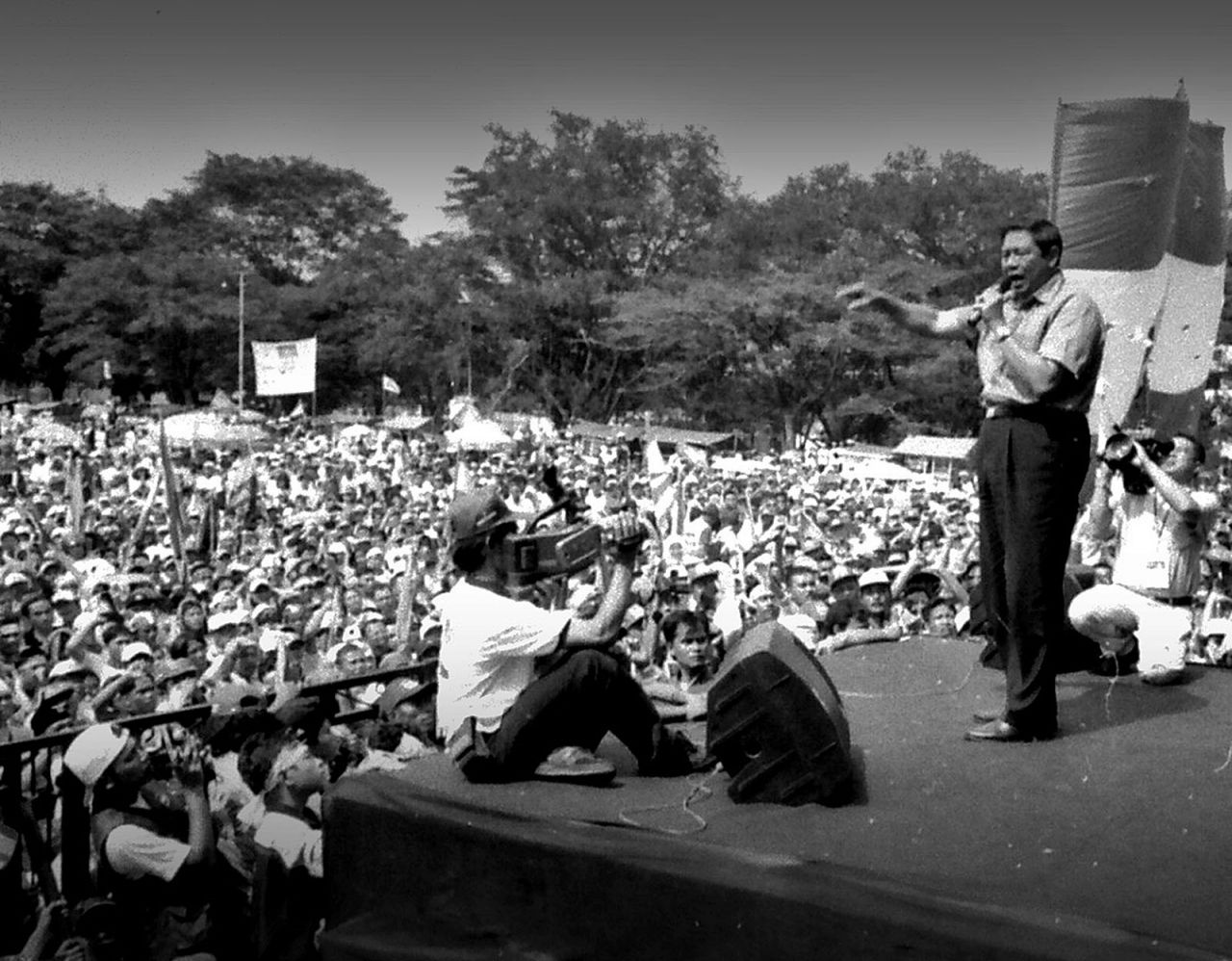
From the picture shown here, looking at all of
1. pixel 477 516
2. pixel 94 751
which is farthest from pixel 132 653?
pixel 477 516

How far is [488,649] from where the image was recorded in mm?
3703

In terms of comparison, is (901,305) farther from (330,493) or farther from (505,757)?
(330,493)

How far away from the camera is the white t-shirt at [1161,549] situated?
4.62 meters

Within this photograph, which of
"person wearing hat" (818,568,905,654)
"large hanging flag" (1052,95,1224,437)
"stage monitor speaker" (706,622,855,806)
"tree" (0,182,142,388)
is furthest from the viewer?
"tree" (0,182,142,388)

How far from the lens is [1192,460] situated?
473 centimetres

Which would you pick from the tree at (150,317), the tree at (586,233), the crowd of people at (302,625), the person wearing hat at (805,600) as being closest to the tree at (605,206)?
the tree at (586,233)

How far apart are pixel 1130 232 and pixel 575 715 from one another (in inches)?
237

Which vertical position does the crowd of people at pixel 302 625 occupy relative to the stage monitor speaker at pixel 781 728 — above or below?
below

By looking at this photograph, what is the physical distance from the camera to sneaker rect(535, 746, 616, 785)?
3580 millimetres

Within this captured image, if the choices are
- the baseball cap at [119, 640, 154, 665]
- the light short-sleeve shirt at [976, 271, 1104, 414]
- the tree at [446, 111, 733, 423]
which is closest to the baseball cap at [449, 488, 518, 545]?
the light short-sleeve shirt at [976, 271, 1104, 414]

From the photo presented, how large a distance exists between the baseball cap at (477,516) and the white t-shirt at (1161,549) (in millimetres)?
2402

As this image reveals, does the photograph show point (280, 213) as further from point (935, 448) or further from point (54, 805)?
point (54, 805)

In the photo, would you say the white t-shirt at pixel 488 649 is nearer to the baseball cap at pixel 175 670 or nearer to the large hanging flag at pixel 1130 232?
the baseball cap at pixel 175 670

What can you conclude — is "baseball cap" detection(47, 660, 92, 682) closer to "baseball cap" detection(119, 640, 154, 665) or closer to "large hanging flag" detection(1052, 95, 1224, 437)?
"baseball cap" detection(119, 640, 154, 665)
